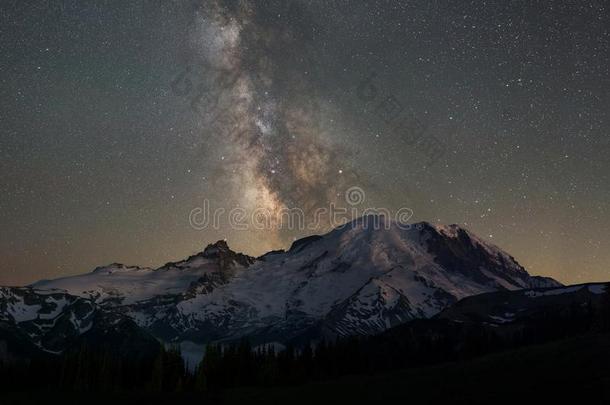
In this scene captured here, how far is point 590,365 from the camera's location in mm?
111250

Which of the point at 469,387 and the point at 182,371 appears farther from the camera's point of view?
the point at 182,371

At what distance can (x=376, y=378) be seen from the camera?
480ft

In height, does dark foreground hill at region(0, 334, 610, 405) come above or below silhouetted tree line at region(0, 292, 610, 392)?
below

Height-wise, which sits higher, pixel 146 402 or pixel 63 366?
pixel 63 366

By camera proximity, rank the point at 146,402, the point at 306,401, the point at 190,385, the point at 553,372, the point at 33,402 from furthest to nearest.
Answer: the point at 190,385 < the point at 33,402 < the point at 146,402 < the point at 306,401 < the point at 553,372

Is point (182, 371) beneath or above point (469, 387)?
above

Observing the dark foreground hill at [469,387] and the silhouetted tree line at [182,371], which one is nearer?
the dark foreground hill at [469,387]

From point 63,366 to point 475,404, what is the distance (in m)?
120

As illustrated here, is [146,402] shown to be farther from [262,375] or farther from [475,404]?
[475,404]

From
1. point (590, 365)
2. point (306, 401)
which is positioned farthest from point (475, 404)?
point (306, 401)

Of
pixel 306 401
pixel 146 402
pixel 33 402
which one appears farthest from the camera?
pixel 33 402

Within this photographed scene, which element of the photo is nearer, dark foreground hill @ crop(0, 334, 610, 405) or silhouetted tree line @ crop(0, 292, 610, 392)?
dark foreground hill @ crop(0, 334, 610, 405)

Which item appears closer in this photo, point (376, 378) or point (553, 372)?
point (553, 372)

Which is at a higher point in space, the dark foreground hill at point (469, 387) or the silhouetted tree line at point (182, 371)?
the silhouetted tree line at point (182, 371)
